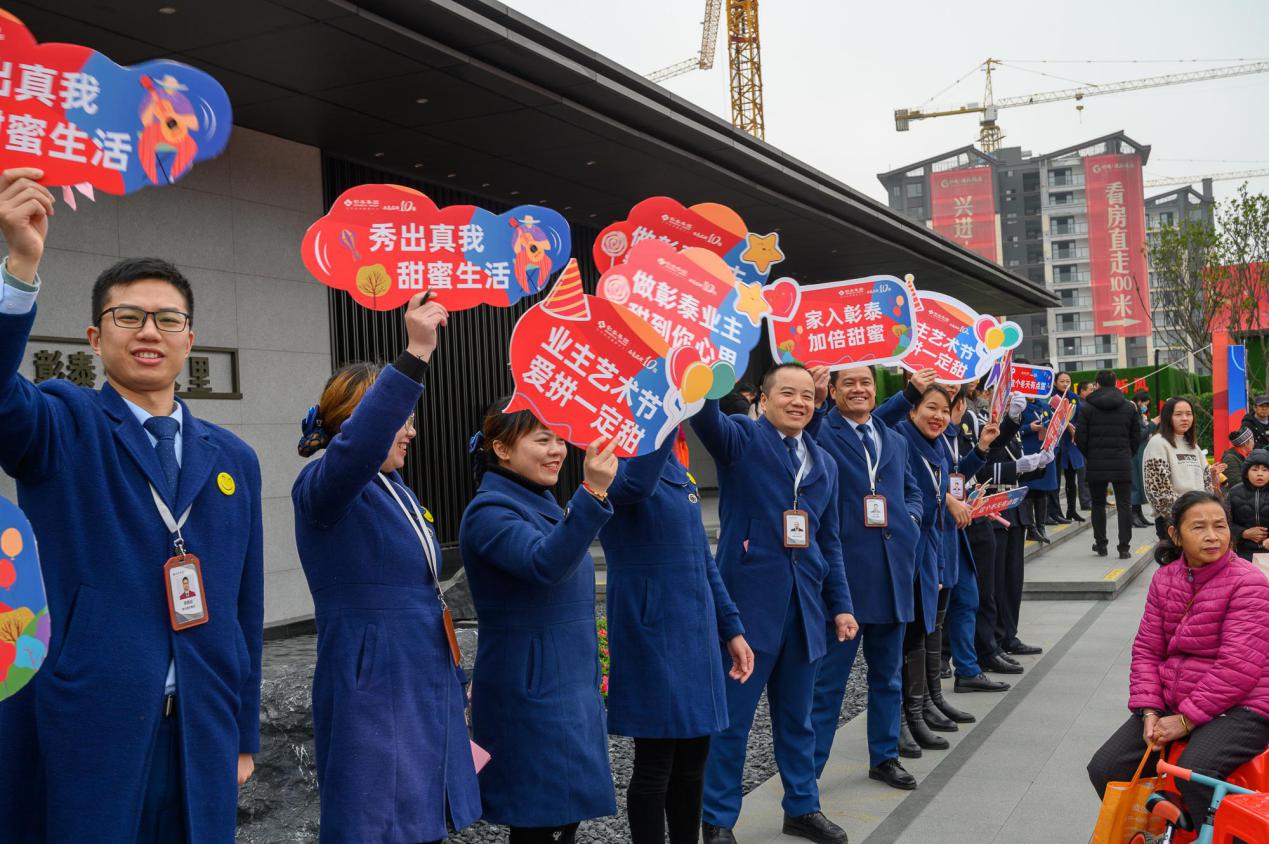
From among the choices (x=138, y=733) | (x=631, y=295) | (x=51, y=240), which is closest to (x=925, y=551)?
(x=631, y=295)

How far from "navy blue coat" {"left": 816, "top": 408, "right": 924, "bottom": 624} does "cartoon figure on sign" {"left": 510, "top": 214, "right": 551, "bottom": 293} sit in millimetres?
2014

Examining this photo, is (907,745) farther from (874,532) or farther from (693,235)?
(693,235)

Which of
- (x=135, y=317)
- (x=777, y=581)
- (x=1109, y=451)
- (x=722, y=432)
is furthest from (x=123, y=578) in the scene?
(x=1109, y=451)

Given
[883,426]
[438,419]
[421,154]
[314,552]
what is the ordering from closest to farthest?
[314,552] < [883,426] < [421,154] < [438,419]

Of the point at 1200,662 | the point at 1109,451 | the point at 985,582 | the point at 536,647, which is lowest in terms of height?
the point at 985,582

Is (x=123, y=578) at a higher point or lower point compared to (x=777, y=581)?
higher

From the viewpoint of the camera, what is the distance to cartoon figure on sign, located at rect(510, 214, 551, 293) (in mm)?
3283

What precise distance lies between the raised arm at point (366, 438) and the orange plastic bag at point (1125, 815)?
98.4 inches

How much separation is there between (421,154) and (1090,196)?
52.8 metres

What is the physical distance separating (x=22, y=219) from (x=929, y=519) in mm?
4543

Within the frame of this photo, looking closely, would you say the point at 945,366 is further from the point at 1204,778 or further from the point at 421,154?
the point at 421,154

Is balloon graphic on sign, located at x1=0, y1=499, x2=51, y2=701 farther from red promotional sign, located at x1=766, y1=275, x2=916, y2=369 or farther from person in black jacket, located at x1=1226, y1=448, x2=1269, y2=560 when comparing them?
person in black jacket, located at x1=1226, y1=448, x2=1269, y2=560

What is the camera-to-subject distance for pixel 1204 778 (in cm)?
309

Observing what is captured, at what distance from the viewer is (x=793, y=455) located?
4312 mm
